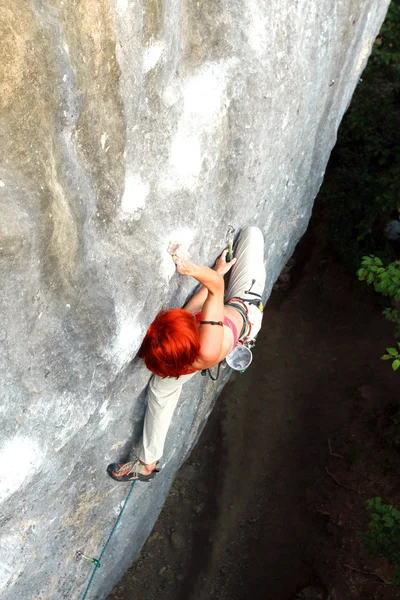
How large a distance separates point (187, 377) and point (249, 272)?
0.84m

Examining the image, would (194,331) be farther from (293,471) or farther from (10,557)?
(293,471)

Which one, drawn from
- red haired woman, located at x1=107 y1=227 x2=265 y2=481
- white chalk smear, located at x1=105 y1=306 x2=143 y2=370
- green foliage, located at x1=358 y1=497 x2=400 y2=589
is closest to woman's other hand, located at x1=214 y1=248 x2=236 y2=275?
red haired woman, located at x1=107 y1=227 x2=265 y2=481

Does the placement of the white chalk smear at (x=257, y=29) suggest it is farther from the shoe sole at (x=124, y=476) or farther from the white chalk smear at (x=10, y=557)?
the white chalk smear at (x=10, y=557)

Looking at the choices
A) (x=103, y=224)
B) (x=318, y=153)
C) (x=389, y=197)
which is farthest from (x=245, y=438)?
(x=103, y=224)

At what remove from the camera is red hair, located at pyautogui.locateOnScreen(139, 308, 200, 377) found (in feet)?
10.8

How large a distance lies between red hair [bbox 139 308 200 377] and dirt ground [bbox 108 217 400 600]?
4.46m

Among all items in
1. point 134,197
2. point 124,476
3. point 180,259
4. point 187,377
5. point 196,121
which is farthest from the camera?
point 124,476

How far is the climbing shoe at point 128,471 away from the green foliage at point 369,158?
4742 mm

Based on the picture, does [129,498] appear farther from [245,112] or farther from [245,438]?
[245,438]

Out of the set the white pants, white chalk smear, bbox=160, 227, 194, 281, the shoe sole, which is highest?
white chalk smear, bbox=160, 227, 194, 281

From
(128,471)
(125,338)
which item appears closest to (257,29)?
(125,338)

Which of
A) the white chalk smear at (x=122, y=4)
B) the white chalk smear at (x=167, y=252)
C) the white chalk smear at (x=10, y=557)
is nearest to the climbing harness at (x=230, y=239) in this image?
the white chalk smear at (x=167, y=252)

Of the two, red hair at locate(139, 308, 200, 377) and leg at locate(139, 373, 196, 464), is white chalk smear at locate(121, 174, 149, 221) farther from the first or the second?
leg at locate(139, 373, 196, 464)

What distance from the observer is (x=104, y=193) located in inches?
121
